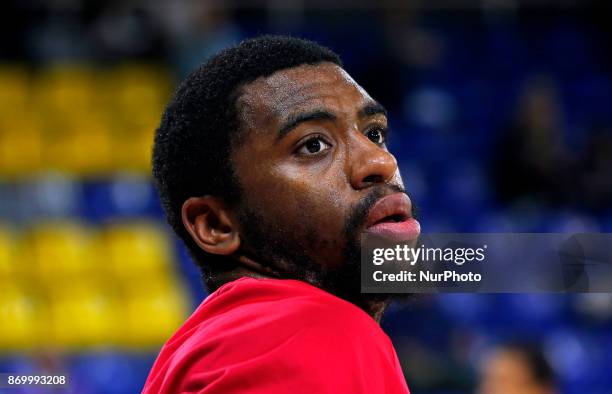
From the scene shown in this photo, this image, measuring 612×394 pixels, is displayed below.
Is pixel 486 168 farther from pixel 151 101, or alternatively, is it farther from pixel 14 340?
pixel 14 340

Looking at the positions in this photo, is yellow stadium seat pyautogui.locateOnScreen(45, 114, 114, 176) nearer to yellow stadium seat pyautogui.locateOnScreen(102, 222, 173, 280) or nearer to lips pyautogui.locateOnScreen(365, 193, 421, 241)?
yellow stadium seat pyautogui.locateOnScreen(102, 222, 173, 280)

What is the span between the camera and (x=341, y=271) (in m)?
1.81

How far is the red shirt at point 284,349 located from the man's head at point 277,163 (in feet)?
0.38

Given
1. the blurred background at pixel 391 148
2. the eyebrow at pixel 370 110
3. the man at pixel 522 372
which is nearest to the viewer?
the eyebrow at pixel 370 110

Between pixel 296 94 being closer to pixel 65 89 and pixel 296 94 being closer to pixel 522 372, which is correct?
pixel 522 372

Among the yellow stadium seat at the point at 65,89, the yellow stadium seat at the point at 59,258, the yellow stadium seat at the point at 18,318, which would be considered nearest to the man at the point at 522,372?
the yellow stadium seat at the point at 18,318

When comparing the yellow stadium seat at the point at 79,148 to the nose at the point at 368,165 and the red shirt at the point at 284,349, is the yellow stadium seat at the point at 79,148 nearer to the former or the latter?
the nose at the point at 368,165

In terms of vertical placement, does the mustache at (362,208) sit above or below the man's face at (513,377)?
above

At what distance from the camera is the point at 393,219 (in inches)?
71.3

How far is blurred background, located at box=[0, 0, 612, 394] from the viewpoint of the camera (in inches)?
263

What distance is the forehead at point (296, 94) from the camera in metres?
1.85

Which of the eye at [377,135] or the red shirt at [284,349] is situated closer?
the red shirt at [284,349]

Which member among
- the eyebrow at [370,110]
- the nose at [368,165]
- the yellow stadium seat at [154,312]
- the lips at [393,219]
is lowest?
the yellow stadium seat at [154,312]

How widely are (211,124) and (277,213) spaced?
0.73ft
